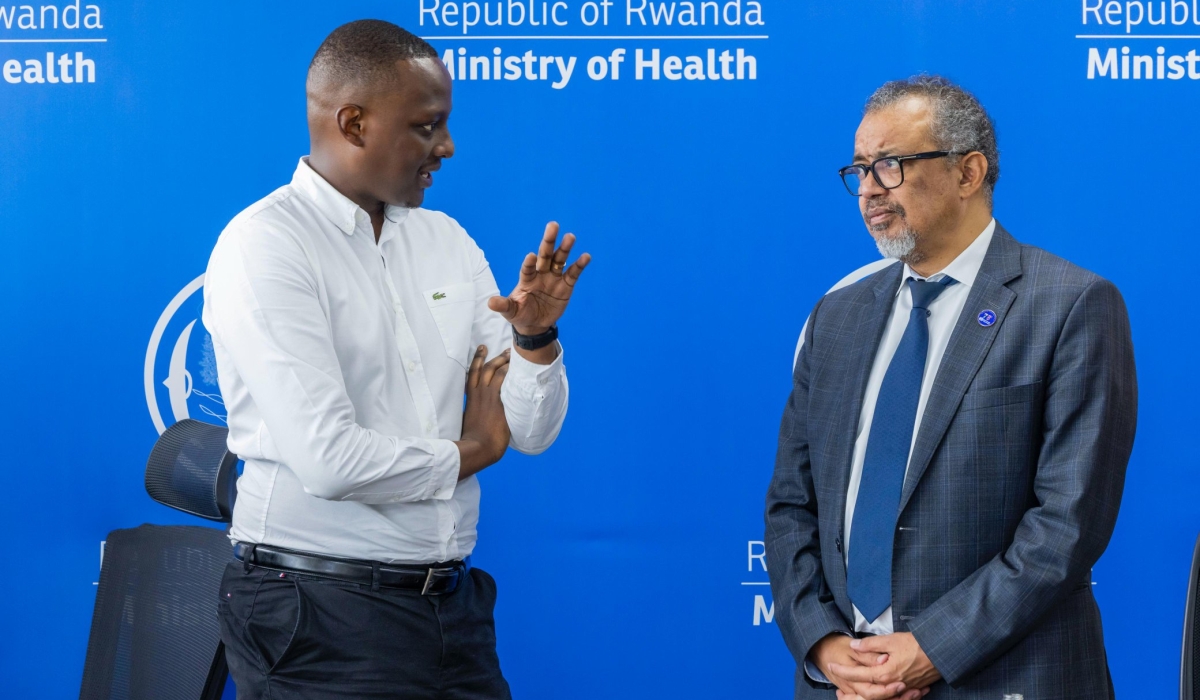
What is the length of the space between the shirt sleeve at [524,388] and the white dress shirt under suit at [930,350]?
0.52 meters

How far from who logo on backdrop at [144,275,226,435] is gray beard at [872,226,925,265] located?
1.81m

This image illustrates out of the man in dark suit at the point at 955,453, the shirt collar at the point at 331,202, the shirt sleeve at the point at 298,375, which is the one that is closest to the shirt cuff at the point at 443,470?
the shirt sleeve at the point at 298,375

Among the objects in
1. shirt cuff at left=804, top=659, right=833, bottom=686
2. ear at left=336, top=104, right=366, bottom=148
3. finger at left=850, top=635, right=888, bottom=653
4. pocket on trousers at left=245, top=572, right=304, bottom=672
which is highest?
ear at left=336, top=104, right=366, bottom=148

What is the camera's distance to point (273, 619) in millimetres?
1618

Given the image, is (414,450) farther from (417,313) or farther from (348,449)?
(417,313)

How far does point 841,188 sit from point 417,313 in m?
1.37

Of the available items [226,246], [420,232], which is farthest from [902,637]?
[226,246]

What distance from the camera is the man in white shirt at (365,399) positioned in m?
1.60

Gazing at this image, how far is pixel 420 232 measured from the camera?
75.5 inches

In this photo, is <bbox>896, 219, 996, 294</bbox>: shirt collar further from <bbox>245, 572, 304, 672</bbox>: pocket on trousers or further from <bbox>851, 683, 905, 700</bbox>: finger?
<bbox>245, 572, 304, 672</bbox>: pocket on trousers

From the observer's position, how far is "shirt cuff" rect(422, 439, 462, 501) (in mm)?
1673

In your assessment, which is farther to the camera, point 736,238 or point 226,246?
point 736,238

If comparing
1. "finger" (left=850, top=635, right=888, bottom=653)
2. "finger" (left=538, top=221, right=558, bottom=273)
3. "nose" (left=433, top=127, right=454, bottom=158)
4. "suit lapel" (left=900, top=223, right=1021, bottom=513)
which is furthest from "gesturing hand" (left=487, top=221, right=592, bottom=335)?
"finger" (left=850, top=635, right=888, bottom=653)

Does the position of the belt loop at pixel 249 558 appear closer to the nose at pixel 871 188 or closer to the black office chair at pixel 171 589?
the black office chair at pixel 171 589
